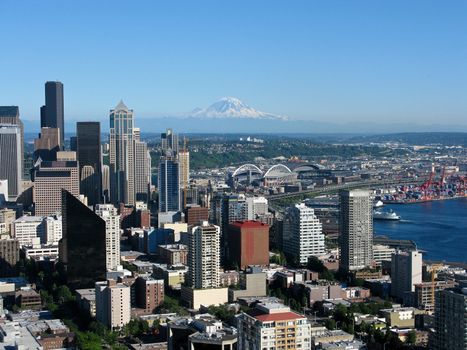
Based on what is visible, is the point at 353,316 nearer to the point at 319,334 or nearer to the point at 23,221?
the point at 319,334

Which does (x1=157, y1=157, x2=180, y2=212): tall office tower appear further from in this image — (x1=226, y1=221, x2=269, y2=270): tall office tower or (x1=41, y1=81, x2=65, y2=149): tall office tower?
(x1=41, y1=81, x2=65, y2=149): tall office tower

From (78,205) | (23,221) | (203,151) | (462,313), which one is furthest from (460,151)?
(462,313)

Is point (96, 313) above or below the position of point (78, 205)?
below

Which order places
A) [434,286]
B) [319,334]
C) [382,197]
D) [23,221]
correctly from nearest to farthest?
[319,334], [434,286], [23,221], [382,197]

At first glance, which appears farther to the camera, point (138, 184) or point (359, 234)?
point (138, 184)

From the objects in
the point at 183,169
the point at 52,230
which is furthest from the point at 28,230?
the point at 183,169

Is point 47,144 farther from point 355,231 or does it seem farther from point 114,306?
point 114,306

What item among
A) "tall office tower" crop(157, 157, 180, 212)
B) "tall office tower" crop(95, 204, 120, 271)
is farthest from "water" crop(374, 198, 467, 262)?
"tall office tower" crop(95, 204, 120, 271)
